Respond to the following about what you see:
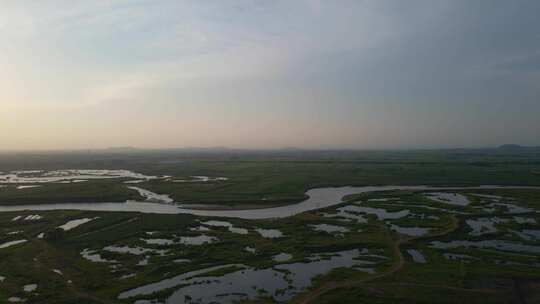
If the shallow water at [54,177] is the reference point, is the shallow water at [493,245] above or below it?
below

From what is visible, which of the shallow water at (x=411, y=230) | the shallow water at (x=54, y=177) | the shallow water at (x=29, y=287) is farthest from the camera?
the shallow water at (x=54, y=177)

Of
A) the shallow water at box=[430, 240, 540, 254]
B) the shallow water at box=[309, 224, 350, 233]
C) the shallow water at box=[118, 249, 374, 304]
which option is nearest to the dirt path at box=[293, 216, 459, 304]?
the shallow water at box=[118, 249, 374, 304]

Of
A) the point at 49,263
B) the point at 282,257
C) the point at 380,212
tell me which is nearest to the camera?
the point at 49,263

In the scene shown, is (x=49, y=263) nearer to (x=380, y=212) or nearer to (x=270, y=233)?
(x=270, y=233)

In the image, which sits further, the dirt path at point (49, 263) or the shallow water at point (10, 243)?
the shallow water at point (10, 243)

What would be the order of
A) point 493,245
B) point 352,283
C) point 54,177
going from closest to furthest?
1. point 352,283
2. point 493,245
3. point 54,177

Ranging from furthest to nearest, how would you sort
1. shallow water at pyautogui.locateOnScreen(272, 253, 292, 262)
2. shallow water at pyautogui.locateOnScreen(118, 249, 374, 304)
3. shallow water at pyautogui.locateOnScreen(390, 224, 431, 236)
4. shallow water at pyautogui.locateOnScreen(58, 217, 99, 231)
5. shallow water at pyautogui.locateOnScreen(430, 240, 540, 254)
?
shallow water at pyautogui.locateOnScreen(58, 217, 99, 231)
shallow water at pyautogui.locateOnScreen(390, 224, 431, 236)
shallow water at pyautogui.locateOnScreen(430, 240, 540, 254)
shallow water at pyautogui.locateOnScreen(272, 253, 292, 262)
shallow water at pyautogui.locateOnScreen(118, 249, 374, 304)

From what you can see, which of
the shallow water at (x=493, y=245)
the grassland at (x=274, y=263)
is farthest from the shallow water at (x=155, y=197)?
the shallow water at (x=493, y=245)

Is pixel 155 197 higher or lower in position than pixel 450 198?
lower

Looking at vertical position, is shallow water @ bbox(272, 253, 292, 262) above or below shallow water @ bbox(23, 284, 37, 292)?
below

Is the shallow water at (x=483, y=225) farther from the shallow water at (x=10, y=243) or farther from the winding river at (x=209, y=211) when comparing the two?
the shallow water at (x=10, y=243)

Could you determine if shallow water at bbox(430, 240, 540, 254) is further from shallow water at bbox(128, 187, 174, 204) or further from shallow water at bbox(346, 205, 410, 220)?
shallow water at bbox(128, 187, 174, 204)

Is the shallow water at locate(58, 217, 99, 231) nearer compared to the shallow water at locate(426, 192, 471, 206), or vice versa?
the shallow water at locate(58, 217, 99, 231)

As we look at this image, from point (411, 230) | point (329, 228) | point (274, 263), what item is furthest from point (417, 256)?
point (329, 228)
